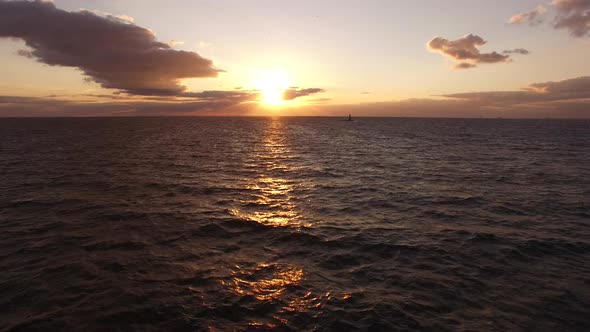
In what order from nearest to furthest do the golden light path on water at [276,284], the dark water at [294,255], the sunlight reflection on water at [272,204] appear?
the dark water at [294,255] → the golden light path on water at [276,284] → the sunlight reflection on water at [272,204]

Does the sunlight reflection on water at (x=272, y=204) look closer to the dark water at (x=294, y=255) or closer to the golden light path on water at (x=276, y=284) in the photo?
the golden light path on water at (x=276, y=284)

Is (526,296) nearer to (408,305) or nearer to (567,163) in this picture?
(408,305)

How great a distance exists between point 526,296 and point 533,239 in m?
7.12

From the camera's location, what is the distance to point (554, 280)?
13680 millimetres

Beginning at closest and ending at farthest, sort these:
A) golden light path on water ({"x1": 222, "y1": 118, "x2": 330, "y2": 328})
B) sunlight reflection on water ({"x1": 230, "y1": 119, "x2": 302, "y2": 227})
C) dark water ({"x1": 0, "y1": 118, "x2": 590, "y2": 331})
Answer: dark water ({"x1": 0, "y1": 118, "x2": 590, "y2": 331}) < golden light path on water ({"x1": 222, "y1": 118, "x2": 330, "y2": 328}) < sunlight reflection on water ({"x1": 230, "y1": 119, "x2": 302, "y2": 227})

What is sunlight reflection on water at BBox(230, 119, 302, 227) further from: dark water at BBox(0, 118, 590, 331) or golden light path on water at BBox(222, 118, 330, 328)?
dark water at BBox(0, 118, 590, 331)

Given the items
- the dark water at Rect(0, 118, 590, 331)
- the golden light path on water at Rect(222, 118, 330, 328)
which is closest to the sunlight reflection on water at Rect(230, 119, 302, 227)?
the golden light path on water at Rect(222, 118, 330, 328)

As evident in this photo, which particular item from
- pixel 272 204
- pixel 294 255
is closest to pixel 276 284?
pixel 294 255

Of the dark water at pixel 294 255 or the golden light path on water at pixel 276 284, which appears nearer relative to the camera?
the dark water at pixel 294 255

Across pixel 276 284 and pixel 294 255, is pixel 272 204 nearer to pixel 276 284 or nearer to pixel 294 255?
pixel 294 255

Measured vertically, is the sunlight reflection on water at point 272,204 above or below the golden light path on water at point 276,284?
above

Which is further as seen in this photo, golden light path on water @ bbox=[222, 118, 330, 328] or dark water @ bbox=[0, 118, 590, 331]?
golden light path on water @ bbox=[222, 118, 330, 328]

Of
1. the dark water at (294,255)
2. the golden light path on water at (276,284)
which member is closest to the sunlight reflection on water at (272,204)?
the golden light path on water at (276,284)

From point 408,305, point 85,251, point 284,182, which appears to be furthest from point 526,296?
point 284,182
